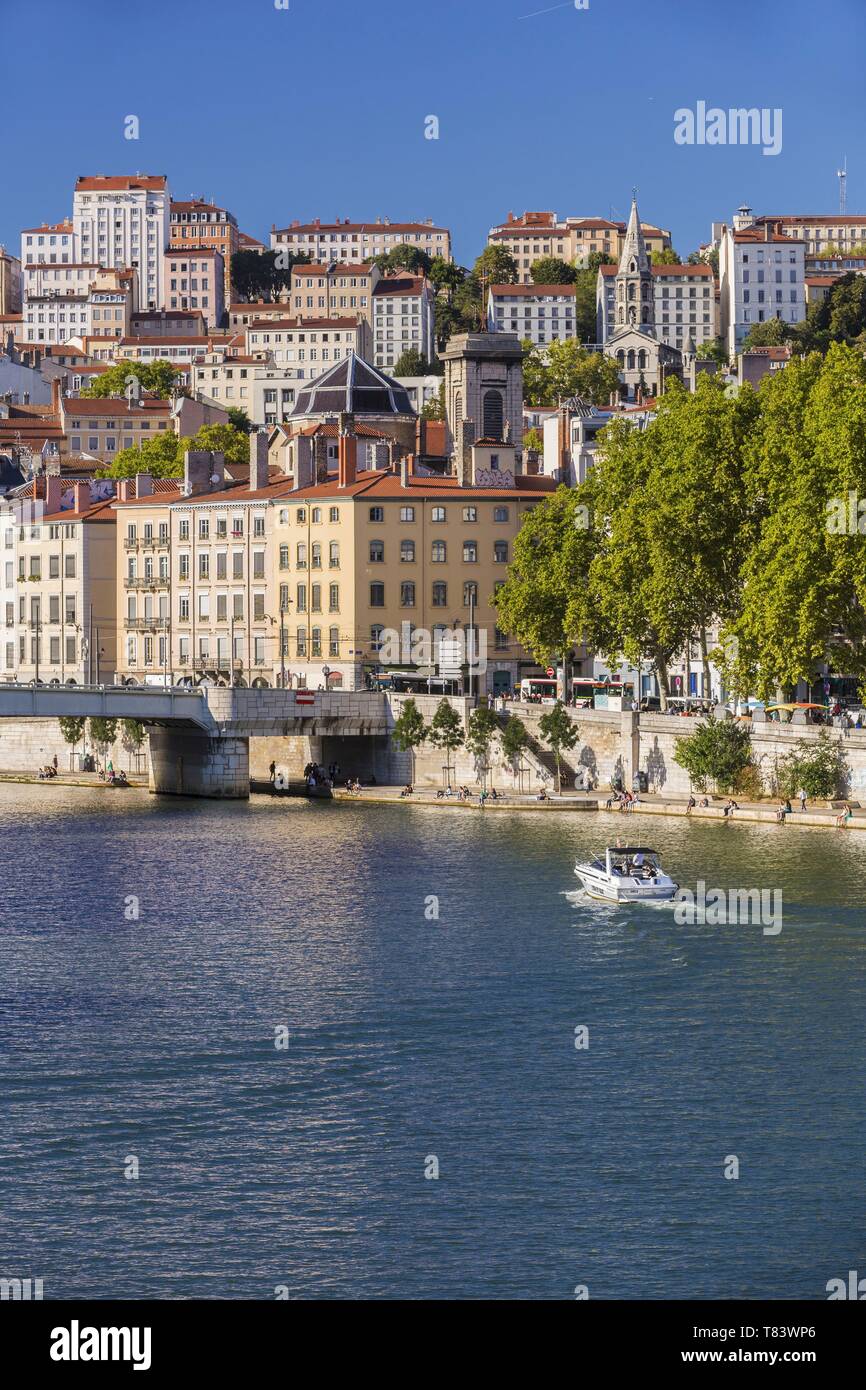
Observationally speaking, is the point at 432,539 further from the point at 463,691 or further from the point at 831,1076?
the point at 831,1076

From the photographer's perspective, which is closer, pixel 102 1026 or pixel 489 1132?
pixel 489 1132

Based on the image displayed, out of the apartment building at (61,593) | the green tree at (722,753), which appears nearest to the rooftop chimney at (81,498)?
the apartment building at (61,593)

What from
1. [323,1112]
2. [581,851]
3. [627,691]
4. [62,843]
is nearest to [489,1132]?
[323,1112]

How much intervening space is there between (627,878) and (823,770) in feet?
67.6

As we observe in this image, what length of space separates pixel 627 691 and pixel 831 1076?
59221mm

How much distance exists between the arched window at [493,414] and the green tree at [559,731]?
140ft

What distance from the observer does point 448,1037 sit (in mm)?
48875

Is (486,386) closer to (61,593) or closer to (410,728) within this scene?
(61,593)

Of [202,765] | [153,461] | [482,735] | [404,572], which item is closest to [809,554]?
[482,735]

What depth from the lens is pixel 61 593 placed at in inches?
5192

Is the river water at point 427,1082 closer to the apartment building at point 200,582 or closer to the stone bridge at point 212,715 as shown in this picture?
the stone bridge at point 212,715

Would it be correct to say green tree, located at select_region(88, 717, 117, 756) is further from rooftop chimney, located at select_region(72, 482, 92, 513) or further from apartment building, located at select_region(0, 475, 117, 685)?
rooftop chimney, located at select_region(72, 482, 92, 513)

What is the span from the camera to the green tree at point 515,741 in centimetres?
9731
